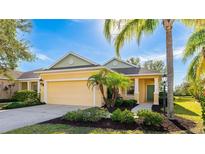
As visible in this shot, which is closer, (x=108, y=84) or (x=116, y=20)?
(x=116, y=20)

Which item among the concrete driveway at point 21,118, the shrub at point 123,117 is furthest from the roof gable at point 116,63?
the shrub at point 123,117

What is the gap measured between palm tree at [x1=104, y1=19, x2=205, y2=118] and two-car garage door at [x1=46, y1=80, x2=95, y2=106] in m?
4.76

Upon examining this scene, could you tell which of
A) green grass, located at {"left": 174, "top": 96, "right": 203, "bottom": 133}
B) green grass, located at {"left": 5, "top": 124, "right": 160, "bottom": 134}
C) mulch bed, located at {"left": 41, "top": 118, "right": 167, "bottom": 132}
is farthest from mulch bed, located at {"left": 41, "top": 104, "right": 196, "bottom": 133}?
green grass, located at {"left": 174, "top": 96, "right": 203, "bottom": 133}

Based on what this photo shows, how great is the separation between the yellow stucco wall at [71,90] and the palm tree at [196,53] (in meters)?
5.51

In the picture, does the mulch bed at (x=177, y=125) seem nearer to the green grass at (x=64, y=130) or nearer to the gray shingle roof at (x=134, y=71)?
the green grass at (x=64, y=130)

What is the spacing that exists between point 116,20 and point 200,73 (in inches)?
204

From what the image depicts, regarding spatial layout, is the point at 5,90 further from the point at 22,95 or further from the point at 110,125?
the point at 110,125

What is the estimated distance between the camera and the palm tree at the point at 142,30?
700 cm

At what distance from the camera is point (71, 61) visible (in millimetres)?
13789

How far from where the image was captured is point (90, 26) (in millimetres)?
7844

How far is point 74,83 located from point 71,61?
2.58 m
